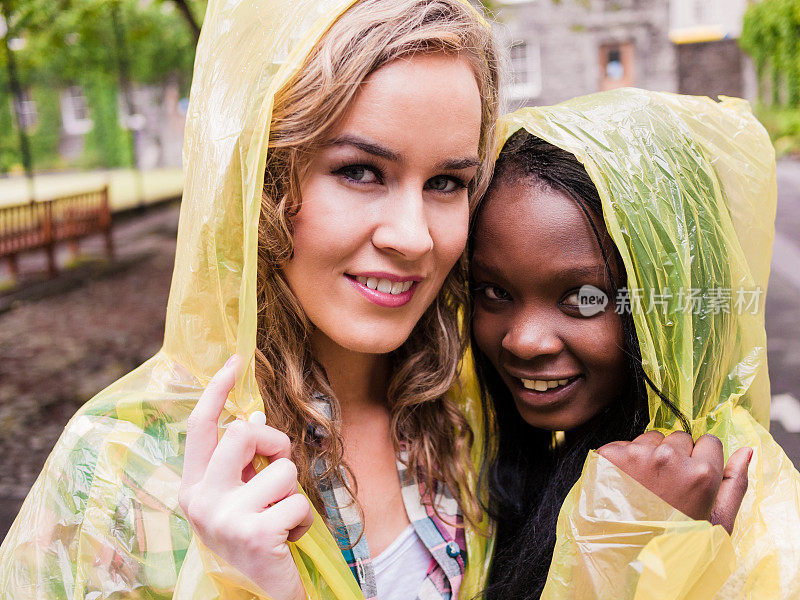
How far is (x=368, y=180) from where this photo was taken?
1207 mm

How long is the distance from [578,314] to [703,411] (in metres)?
0.32

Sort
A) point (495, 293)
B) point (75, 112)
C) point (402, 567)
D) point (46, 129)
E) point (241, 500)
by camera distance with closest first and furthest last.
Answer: point (241, 500) → point (402, 567) → point (495, 293) → point (46, 129) → point (75, 112)

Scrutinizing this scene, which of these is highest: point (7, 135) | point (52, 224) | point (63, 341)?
point (7, 135)

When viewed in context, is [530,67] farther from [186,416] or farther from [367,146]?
[186,416]

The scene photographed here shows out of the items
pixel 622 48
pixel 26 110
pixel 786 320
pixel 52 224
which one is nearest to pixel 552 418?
pixel 786 320

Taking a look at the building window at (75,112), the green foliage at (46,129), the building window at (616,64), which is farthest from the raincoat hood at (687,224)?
the building window at (616,64)

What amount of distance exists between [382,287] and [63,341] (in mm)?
5572

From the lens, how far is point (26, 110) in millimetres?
7477

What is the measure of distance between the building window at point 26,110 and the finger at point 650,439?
7.42m

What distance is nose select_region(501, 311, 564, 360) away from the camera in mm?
1381

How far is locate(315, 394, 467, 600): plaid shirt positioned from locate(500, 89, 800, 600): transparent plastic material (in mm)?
297

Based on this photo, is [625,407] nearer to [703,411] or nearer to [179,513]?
[703,411]

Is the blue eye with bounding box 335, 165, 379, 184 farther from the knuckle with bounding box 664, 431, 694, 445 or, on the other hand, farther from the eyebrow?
the knuckle with bounding box 664, 431, 694, 445

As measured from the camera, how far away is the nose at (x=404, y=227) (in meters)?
1.18
